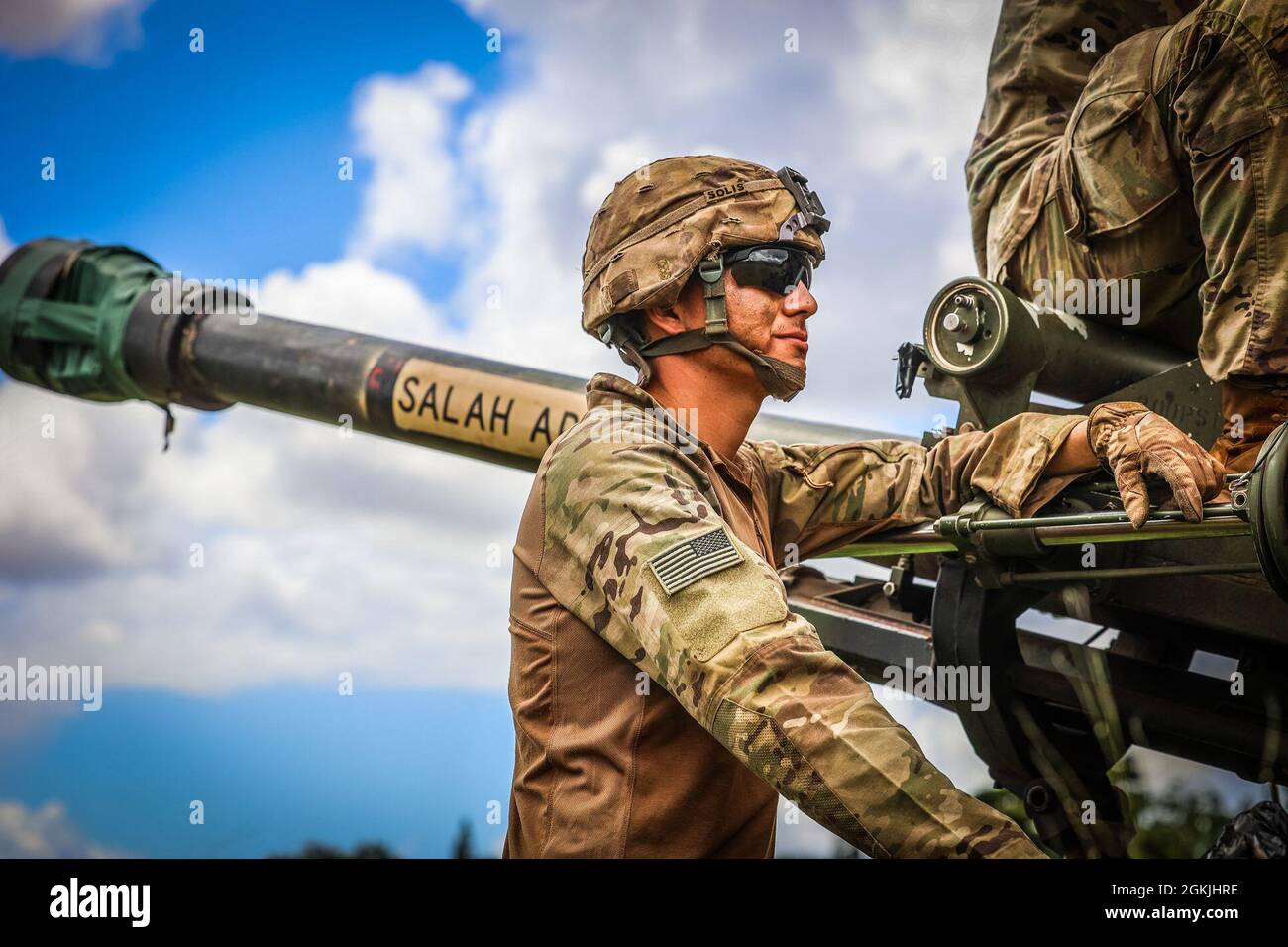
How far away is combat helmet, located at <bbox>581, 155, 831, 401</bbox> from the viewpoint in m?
3.40

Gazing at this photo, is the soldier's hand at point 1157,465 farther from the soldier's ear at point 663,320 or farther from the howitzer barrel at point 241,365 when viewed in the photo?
the howitzer barrel at point 241,365

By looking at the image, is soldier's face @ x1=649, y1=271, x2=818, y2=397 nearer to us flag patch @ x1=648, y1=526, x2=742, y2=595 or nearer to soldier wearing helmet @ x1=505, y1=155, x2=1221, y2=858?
soldier wearing helmet @ x1=505, y1=155, x2=1221, y2=858

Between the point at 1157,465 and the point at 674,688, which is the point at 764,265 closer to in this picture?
the point at 1157,465

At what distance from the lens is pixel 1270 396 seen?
3672 mm

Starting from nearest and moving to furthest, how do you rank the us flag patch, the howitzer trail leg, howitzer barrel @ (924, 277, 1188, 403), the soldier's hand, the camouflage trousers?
1. the us flag patch
2. the soldier's hand
3. the camouflage trousers
4. howitzer barrel @ (924, 277, 1188, 403)
5. the howitzer trail leg

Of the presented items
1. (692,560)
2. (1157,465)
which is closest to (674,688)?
(692,560)

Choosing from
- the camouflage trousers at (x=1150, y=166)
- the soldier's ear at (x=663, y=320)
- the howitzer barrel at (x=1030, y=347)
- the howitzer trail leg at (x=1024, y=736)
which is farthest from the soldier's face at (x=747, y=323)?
the howitzer trail leg at (x=1024, y=736)

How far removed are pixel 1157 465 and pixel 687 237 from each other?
1149 mm

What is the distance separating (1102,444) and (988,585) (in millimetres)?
643

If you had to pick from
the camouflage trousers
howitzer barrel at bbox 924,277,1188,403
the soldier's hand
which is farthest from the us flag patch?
howitzer barrel at bbox 924,277,1188,403

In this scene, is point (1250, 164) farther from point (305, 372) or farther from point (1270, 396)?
point (305, 372)

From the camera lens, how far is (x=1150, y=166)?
4.12 meters
